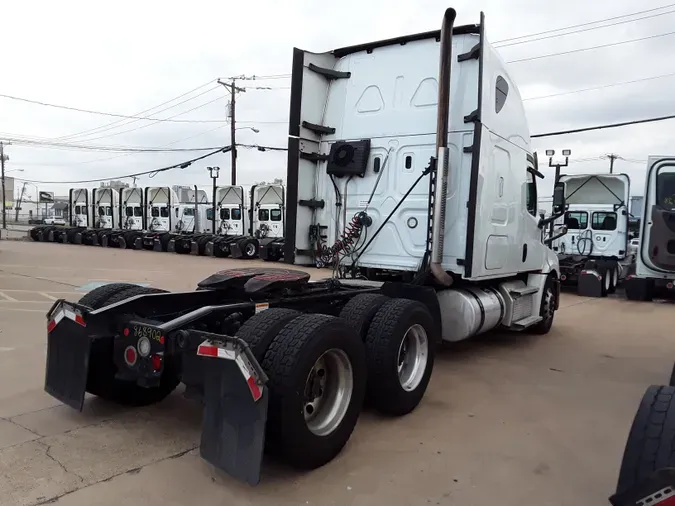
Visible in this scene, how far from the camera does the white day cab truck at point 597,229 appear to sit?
49.8 ft

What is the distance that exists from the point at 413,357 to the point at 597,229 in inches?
509

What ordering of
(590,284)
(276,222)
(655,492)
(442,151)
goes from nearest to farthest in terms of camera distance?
1. (655,492)
2. (442,151)
3. (590,284)
4. (276,222)

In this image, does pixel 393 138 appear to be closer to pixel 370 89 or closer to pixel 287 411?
pixel 370 89

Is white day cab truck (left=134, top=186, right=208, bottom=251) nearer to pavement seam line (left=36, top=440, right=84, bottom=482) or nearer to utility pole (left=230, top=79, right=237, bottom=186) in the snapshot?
utility pole (left=230, top=79, right=237, bottom=186)

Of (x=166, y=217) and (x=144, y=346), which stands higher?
(x=166, y=217)

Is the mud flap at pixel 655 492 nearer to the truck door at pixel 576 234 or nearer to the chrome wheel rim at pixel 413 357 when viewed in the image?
the chrome wheel rim at pixel 413 357

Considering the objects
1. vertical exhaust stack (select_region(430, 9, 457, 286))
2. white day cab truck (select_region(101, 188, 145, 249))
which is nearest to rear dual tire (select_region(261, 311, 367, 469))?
vertical exhaust stack (select_region(430, 9, 457, 286))

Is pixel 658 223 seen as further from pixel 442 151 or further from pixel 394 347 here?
pixel 394 347

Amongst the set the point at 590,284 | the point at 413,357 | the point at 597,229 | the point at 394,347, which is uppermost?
the point at 597,229

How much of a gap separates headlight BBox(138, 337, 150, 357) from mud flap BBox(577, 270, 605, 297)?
13179mm

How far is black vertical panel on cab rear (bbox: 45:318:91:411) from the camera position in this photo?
397 centimetres

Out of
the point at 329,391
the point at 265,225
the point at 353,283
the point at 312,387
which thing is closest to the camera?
the point at 312,387

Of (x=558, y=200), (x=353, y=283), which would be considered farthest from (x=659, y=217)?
(x=353, y=283)

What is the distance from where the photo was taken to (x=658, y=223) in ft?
16.7
